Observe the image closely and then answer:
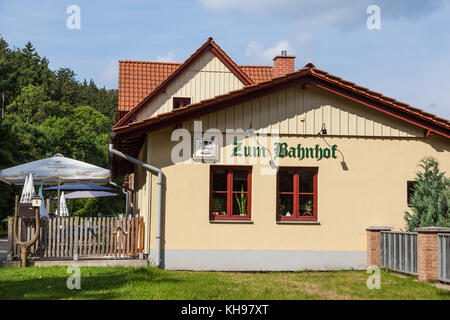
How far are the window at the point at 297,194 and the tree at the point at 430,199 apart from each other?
2375 mm

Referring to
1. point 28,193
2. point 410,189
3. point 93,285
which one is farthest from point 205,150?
point 410,189

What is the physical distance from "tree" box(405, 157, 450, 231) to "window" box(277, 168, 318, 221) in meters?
2.37

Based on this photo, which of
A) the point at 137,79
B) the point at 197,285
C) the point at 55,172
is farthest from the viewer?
the point at 137,79

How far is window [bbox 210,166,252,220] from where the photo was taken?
14.3 m

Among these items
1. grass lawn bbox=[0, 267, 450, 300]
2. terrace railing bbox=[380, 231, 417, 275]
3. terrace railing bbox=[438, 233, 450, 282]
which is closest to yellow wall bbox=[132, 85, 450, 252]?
terrace railing bbox=[380, 231, 417, 275]

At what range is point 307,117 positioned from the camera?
47.8 feet

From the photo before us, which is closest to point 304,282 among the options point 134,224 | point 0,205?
point 134,224

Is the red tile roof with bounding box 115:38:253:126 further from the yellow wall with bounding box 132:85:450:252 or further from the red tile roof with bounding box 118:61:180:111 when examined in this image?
the yellow wall with bounding box 132:85:450:252

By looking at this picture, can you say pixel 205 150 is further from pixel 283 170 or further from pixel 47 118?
pixel 47 118

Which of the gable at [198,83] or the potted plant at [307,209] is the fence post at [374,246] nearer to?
the potted plant at [307,209]

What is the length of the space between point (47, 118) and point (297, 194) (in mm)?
55387

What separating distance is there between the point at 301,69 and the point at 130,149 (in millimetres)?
5353

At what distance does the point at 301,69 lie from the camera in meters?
14.2
